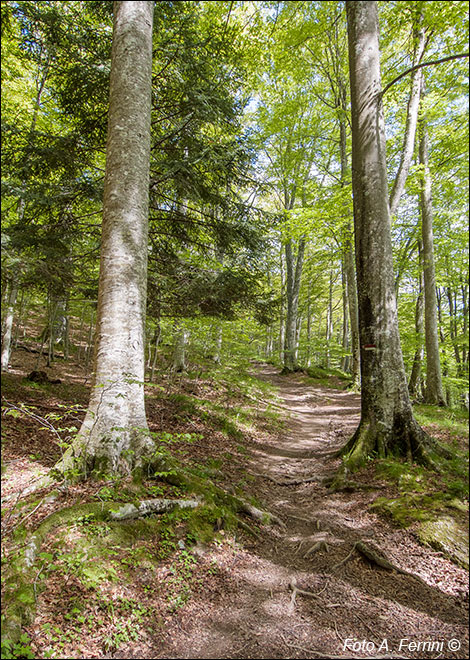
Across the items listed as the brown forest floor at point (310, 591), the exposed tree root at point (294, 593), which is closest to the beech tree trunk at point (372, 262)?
the brown forest floor at point (310, 591)

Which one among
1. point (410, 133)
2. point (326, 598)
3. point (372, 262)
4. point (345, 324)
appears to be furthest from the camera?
point (345, 324)

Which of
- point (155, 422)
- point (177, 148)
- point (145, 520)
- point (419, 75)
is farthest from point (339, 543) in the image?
point (419, 75)

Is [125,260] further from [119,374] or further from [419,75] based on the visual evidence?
[419,75]

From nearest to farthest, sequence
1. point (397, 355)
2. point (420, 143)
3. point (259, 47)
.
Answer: point (397, 355) → point (259, 47) → point (420, 143)

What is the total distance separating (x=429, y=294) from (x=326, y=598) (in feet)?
31.3

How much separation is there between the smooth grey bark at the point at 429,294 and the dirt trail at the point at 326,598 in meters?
6.38

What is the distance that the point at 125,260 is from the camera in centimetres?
385

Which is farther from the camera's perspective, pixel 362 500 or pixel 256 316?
pixel 256 316

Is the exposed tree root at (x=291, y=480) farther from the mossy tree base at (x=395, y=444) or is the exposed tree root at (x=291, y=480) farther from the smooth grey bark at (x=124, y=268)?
the smooth grey bark at (x=124, y=268)

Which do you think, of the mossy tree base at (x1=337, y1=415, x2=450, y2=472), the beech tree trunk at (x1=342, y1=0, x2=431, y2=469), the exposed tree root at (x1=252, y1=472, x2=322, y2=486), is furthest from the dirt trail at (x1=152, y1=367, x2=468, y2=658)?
the beech tree trunk at (x1=342, y1=0, x2=431, y2=469)

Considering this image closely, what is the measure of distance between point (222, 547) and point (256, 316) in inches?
210

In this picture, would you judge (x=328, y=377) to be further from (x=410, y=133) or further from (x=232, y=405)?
(x=410, y=133)

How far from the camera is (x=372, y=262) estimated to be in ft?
16.0

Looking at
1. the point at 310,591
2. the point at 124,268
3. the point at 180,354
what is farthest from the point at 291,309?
the point at 310,591
